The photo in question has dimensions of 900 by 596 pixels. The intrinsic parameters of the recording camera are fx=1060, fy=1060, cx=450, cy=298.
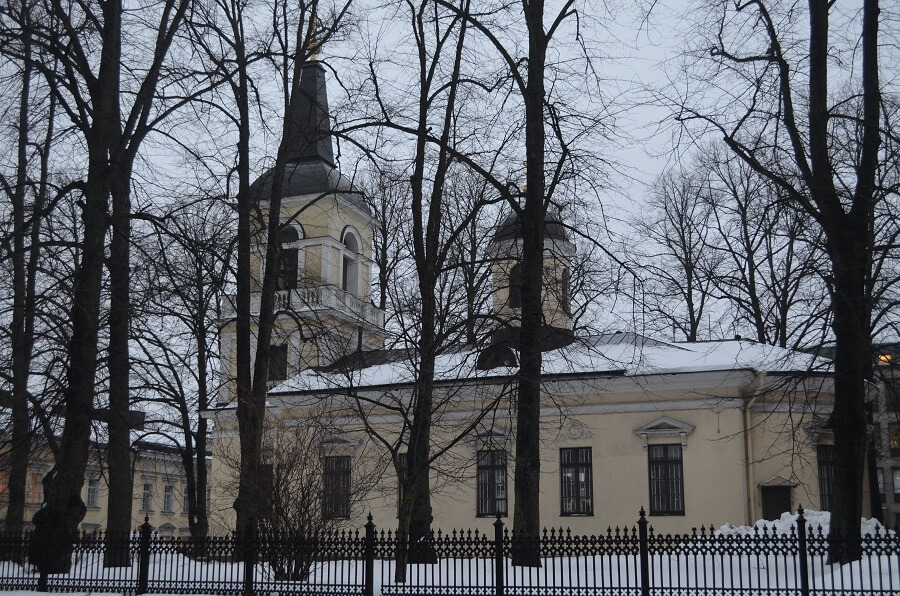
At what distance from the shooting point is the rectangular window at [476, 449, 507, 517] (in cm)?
2933

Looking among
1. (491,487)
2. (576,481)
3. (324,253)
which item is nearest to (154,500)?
(324,253)

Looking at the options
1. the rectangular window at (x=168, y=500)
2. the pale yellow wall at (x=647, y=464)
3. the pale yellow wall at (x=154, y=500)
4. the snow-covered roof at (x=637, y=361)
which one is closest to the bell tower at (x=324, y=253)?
the snow-covered roof at (x=637, y=361)

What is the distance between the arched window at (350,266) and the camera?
38.6 meters

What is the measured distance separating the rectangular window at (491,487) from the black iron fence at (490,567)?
12.3 meters

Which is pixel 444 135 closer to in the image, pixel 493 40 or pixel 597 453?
pixel 493 40

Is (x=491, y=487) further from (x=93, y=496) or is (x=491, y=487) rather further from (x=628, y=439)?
(x=93, y=496)

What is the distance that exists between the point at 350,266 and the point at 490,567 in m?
24.3

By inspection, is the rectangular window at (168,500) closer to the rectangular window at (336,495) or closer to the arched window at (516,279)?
the rectangular window at (336,495)

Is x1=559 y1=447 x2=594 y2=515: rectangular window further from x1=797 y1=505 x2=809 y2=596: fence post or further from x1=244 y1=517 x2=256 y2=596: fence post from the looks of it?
x1=797 y1=505 x2=809 y2=596: fence post

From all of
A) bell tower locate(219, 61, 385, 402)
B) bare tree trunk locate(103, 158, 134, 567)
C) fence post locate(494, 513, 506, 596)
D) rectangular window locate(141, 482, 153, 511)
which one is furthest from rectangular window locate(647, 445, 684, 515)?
rectangular window locate(141, 482, 153, 511)

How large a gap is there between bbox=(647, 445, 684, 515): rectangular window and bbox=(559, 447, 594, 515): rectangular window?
1.68 meters

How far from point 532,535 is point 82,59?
11291 millimetres

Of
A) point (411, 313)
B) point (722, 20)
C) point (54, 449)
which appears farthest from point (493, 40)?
point (54, 449)

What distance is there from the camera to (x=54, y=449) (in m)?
22.5
